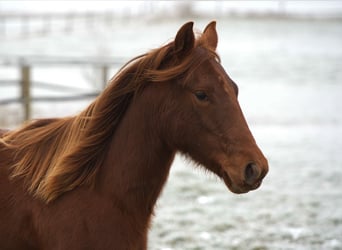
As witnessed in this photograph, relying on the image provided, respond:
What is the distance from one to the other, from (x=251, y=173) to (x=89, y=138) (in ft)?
2.73

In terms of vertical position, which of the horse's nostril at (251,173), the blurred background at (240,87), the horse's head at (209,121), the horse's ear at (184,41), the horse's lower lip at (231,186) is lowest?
the blurred background at (240,87)

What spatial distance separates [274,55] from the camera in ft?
76.0

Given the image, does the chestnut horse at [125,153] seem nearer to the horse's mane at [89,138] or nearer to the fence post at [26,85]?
the horse's mane at [89,138]

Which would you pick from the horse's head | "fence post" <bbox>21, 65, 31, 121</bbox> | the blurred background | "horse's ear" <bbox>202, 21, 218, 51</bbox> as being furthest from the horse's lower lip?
"fence post" <bbox>21, 65, 31, 121</bbox>

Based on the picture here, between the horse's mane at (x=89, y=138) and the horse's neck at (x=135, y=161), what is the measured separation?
60mm

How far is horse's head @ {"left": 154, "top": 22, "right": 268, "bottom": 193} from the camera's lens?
2.27 metres

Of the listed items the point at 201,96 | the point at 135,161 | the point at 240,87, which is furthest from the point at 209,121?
the point at 240,87

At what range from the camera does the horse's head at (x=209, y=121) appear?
2.27m

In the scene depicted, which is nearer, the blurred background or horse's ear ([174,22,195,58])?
horse's ear ([174,22,195,58])

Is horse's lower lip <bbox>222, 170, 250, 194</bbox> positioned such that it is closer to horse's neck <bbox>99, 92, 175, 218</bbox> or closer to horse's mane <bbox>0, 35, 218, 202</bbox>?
horse's neck <bbox>99, 92, 175, 218</bbox>

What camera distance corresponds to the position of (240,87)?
16703mm

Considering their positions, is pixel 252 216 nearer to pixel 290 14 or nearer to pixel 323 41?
pixel 323 41

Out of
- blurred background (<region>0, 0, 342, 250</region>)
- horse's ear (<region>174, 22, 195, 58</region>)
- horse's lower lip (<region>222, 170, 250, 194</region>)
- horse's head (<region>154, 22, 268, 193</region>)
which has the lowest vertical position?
blurred background (<region>0, 0, 342, 250</region>)

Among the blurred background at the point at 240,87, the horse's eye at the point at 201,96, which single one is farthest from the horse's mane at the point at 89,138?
the blurred background at the point at 240,87
